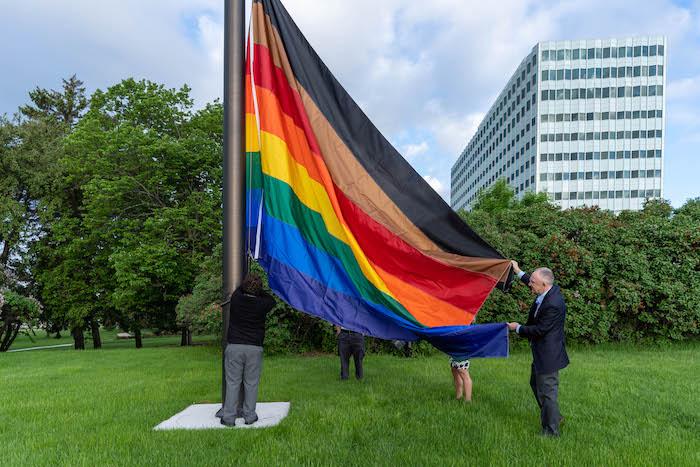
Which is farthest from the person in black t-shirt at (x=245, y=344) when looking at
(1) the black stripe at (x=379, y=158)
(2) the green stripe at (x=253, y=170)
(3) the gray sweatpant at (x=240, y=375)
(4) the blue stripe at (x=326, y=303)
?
(1) the black stripe at (x=379, y=158)

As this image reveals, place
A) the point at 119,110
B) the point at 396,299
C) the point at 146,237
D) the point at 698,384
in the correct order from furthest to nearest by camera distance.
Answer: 1. the point at 119,110
2. the point at 146,237
3. the point at 698,384
4. the point at 396,299

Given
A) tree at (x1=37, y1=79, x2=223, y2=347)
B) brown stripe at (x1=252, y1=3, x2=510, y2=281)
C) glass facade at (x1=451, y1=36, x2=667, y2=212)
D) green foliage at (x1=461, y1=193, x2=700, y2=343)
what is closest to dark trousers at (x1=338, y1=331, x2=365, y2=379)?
brown stripe at (x1=252, y1=3, x2=510, y2=281)

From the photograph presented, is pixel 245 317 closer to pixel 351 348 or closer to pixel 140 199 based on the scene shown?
pixel 351 348

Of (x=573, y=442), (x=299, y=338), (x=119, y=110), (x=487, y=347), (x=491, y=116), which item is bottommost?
(x=299, y=338)

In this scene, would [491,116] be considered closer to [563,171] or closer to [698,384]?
[563,171]

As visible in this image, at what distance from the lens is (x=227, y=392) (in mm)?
6469

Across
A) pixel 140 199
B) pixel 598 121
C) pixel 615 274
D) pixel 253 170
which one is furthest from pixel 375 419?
pixel 598 121

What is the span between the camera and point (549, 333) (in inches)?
238

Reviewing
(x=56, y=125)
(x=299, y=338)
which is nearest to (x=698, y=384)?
(x=299, y=338)

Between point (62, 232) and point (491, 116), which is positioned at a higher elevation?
point (491, 116)

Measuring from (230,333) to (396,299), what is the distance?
2343 mm

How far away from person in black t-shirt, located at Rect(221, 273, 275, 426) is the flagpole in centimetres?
22

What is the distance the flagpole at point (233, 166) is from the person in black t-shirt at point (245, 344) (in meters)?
0.22

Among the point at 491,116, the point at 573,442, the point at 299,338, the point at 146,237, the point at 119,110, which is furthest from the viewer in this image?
the point at 491,116
